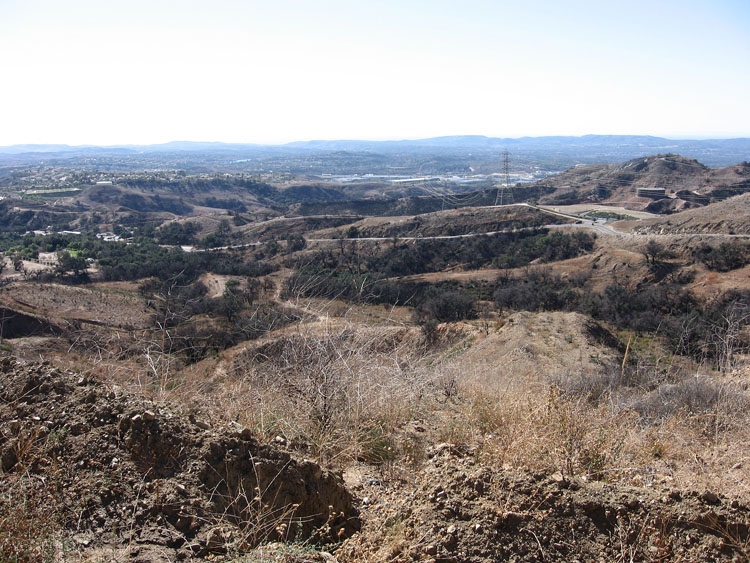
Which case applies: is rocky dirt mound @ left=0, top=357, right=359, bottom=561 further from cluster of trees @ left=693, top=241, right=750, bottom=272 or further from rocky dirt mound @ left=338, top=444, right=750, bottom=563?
cluster of trees @ left=693, top=241, right=750, bottom=272

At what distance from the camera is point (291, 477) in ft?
8.87

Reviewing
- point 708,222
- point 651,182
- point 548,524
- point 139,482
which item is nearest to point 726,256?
point 708,222

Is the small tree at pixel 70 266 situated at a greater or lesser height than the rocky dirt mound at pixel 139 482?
lesser

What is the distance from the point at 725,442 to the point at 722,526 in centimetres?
236

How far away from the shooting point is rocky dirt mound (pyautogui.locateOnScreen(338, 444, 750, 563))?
2.21 m

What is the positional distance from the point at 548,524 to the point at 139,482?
7.30 ft

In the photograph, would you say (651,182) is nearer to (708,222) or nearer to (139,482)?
(708,222)

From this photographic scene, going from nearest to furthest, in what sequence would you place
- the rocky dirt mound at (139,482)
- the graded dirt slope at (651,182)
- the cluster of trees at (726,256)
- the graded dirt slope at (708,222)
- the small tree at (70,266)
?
the rocky dirt mound at (139,482)
the cluster of trees at (726,256)
the graded dirt slope at (708,222)
the small tree at (70,266)
the graded dirt slope at (651,182)

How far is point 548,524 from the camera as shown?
7.57 feet

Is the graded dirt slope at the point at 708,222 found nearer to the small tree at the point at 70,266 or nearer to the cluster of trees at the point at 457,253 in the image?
the cluster of trees at the point at 457,253

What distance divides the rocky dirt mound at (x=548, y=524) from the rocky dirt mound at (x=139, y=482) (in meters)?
0.45

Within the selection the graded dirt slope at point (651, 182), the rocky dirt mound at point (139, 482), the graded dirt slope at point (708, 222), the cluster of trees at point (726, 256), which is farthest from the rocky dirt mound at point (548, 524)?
the graded dirt slope at point (651, 182)

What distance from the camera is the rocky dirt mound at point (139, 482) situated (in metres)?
2.11

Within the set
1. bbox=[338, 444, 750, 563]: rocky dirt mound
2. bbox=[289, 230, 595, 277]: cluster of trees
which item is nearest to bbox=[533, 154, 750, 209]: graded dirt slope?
bbox=[289, 230, 595, 277]: cluster of trees
